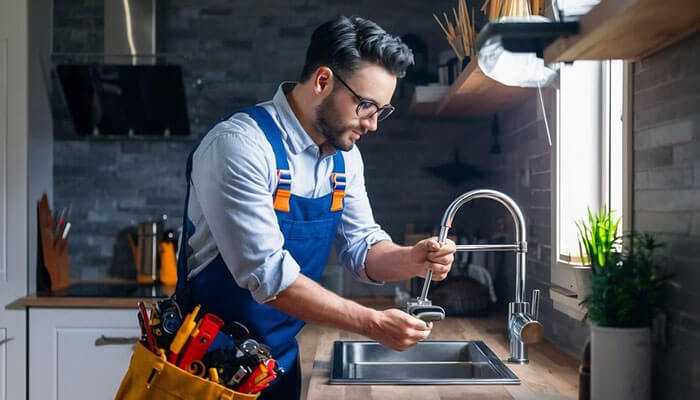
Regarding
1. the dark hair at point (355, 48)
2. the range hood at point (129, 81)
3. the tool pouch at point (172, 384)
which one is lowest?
the tool pouch at point (172, 384)

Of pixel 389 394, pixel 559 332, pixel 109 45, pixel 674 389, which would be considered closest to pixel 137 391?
pixel 389 394

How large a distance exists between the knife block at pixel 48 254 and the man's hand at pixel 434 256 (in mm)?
2038

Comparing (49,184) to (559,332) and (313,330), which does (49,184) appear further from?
(559,332)

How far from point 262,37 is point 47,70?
38.7 inches

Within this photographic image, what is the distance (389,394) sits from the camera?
70.7 inches

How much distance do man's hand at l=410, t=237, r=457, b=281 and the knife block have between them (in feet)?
6.69

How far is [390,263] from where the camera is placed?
6.97 feet

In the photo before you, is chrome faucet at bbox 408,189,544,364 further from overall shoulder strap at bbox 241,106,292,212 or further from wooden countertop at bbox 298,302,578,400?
overall shoulder strap at bbox 241,106,292,212

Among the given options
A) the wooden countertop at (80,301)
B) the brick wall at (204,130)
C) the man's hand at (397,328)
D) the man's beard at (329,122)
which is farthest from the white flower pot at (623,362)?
the brick wall at (204,130)

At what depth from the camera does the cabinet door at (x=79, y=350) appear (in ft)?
10.5

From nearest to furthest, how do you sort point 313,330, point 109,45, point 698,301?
point 698,301 → point 313,330 → point 109,45

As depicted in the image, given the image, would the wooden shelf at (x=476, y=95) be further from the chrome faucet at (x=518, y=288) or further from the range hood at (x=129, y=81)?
the range hood at (x=129, y=81)

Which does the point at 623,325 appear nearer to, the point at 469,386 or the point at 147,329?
the point at 469,386

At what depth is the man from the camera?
5.65 feet
